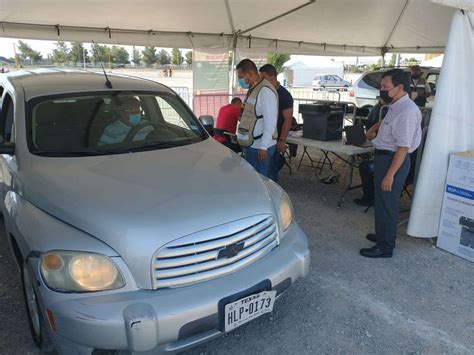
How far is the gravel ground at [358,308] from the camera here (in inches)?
98.3

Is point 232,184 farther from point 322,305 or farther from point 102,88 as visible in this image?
point 102,88

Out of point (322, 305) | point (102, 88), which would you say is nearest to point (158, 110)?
point (102, 88)

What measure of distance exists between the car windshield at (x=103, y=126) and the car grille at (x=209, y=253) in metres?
1.16

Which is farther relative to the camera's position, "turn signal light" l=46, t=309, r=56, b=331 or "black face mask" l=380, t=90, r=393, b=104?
"black face mask" l=380, t=90, r=393, b=104

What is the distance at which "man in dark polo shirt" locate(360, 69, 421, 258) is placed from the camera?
3.17m

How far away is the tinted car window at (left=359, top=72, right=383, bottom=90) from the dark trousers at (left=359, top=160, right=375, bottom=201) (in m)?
7.23

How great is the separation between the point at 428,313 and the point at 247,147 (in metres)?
2.41

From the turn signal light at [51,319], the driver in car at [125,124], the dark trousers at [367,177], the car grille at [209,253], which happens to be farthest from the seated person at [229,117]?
the turn signal light at [51,319]

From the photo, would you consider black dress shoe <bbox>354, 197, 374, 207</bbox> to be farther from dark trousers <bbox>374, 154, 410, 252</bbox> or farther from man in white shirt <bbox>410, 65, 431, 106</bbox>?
man in white shirt <bbox>410, 65, 431, 106</bbox>

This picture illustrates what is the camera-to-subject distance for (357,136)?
471 centimetres

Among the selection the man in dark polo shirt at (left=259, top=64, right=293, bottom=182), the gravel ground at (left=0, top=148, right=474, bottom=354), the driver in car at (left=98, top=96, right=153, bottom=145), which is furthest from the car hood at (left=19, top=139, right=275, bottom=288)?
the man in dark polo shirt at (left=259, top=64, right=293, bottom=182)

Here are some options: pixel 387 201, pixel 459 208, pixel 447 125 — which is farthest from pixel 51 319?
pixel 447 125

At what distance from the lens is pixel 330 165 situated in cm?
691

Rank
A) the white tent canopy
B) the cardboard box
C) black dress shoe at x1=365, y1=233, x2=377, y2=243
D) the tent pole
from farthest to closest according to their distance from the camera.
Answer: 1. the tent pole
2. the white tent canopy
3. black dress shoe at x1=365, y1=233, x2=377, y2=243
4. the cardboard box
